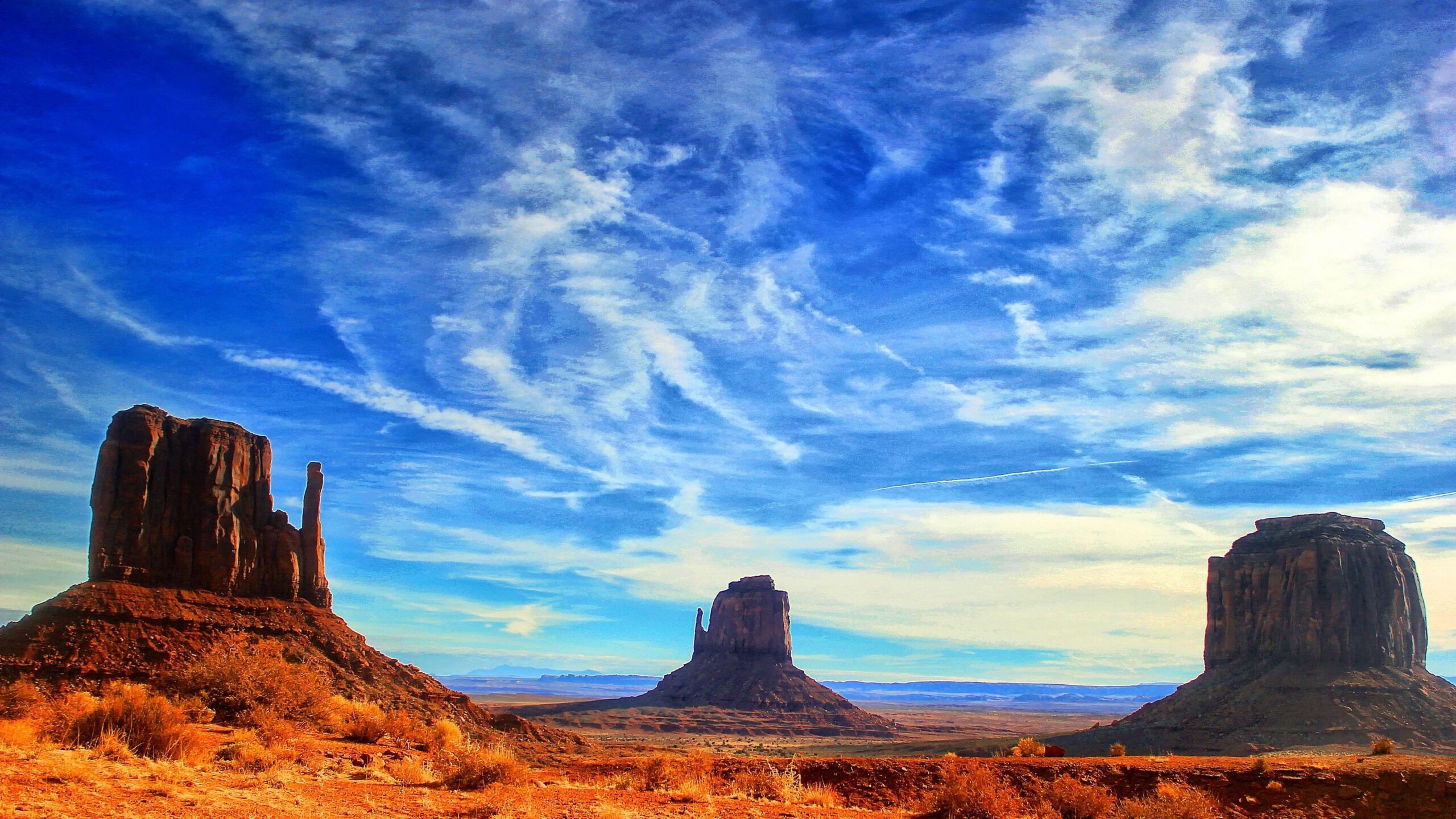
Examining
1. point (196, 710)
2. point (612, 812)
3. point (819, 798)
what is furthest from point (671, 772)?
point (196, 710)

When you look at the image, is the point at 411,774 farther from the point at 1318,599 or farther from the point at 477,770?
the point at 1318,599

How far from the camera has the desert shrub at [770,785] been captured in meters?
20.8

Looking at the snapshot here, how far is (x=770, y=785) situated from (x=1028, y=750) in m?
15.0

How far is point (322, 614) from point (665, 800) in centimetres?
3800

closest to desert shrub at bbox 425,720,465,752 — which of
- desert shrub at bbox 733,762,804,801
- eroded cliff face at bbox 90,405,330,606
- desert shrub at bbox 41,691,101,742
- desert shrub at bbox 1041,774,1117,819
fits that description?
desert shrub at bbox 41,691,101,742

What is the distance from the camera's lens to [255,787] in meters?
16.0

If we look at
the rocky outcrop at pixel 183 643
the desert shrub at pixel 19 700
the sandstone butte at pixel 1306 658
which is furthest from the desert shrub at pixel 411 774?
the sandstone butte at pixel 1306 658

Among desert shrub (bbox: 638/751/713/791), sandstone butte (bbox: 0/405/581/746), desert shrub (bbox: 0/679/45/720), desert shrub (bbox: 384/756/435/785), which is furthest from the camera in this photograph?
sandstone butte (bbox: 0/405/581/746)

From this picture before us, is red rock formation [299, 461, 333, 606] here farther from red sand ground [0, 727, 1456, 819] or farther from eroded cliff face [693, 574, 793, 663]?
eroded cliff face [693, 574, 793, 663]

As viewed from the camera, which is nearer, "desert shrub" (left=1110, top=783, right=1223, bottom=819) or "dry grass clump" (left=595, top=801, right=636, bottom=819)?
"dry grass clump" (left=595, top=801, right=636, bottom=819)

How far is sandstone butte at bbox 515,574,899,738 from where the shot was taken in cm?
12500

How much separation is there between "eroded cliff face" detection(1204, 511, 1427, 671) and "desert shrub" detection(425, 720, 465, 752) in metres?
90.8

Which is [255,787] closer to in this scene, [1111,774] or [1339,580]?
[1111,774]

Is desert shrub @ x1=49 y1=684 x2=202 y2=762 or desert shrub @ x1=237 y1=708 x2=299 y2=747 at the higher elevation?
desert shrub @ x1=49 y1=684 x2=202 y2=762
